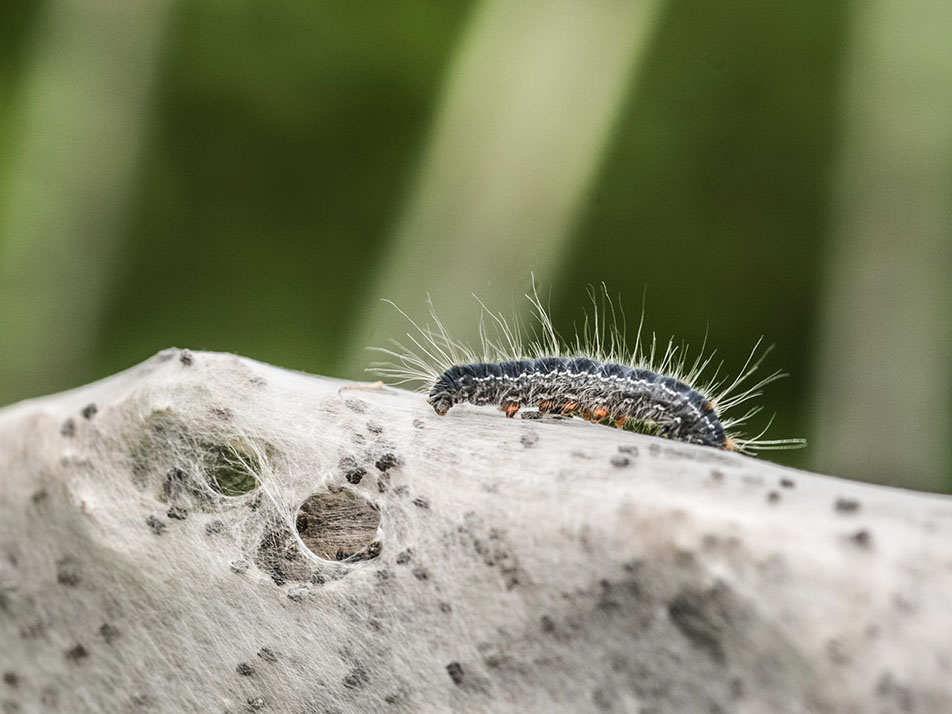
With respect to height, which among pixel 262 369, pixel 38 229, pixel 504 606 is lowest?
pixel 38 229

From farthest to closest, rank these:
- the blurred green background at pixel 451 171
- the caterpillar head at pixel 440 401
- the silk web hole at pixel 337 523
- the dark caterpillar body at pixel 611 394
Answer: the blurred green background at pixel 451 171
the dark caterpillar body at pixel 611 394
the caterpillar head at pixel 440 401
the silk web hole at pixel 337 523

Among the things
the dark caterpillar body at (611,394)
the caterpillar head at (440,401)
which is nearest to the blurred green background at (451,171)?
the dark caterpillar body at (611,394)

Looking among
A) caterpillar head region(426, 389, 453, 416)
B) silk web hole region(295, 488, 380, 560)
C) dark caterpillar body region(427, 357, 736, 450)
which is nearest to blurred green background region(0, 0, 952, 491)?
dark caterpillar body region(427, 357, 736, 450)

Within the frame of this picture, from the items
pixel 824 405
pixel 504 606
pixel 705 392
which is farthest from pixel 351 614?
pixel 824 405

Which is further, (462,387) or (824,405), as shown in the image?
(824,405)

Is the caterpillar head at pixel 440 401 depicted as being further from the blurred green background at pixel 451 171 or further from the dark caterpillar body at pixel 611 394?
the blurred green background at pixel 451 171

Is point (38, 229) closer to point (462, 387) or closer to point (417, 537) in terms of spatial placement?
point (462, 387)
